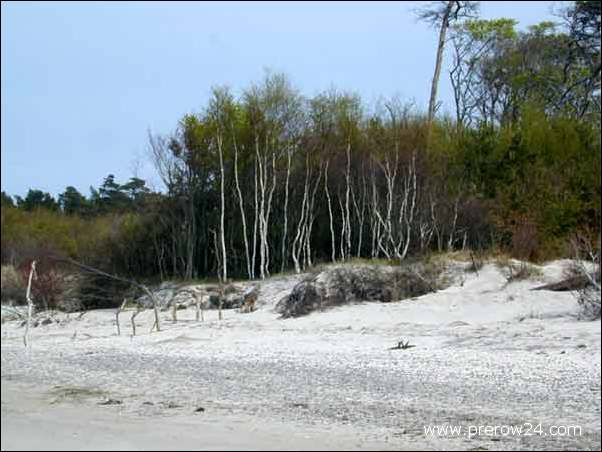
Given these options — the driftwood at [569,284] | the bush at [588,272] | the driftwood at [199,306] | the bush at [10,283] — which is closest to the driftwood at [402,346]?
the bush at [588,272]

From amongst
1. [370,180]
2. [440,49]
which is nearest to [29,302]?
[370,180]

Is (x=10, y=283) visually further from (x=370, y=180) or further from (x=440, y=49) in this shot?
(x=440, y=49)

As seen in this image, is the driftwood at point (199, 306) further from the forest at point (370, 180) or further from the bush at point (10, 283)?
the bush at point (10, 283)

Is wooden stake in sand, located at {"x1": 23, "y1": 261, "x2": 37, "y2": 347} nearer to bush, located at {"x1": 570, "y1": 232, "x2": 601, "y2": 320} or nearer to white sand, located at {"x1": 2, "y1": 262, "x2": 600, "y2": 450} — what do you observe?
white sand, located at {"x1": 2, "y1": 262, "x2": 600, "y2": 450}

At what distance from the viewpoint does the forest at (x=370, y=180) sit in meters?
23.8

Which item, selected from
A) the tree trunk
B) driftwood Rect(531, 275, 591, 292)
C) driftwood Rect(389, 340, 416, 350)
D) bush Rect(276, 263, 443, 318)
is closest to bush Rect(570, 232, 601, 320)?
driftwood Rect(531, 275, 591, 292)

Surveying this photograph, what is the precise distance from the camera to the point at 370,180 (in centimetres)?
2977

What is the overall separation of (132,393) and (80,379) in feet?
6.43

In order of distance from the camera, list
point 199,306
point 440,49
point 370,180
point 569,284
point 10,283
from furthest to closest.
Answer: point 440,49 → point 370,180 → point 199,306 → point 569,284 → point 10,283

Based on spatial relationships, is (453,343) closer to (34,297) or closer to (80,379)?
(80,379)

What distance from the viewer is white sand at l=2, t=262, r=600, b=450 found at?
8766 millimetres

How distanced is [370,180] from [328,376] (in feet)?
57.5

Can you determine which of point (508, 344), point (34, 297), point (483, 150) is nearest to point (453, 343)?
point (508, 344)

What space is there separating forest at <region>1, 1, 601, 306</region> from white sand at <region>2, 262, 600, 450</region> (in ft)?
11.3
